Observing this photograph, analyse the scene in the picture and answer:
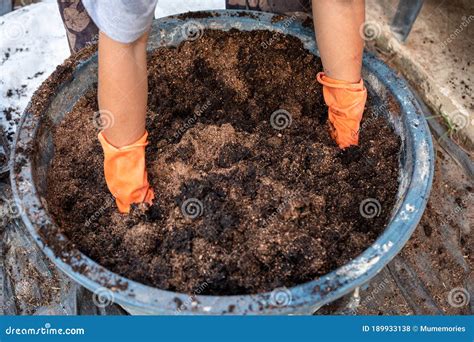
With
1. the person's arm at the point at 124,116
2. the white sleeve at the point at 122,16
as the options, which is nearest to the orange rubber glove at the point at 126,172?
the person's arm at the point at 124,116

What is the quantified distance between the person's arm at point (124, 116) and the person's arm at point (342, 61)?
49 centimetres

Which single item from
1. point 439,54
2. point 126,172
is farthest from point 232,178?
point 439,54

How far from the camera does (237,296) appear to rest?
110cm

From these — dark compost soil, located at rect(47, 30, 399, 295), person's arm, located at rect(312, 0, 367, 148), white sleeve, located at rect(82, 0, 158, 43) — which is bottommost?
dark compost soil, located at rect(47, 30, 399, 295)

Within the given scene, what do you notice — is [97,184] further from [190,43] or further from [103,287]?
[190,43]

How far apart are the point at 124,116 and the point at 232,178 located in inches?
11.9

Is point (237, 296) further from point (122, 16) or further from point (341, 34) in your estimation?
point (341, 34)

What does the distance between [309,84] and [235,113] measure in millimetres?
228

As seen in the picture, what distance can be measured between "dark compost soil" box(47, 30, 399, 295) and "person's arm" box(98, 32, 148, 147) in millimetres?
190

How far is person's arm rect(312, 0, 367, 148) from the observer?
4.61ft

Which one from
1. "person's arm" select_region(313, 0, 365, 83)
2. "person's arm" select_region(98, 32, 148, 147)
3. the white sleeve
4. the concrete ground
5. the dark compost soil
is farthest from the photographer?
the concrete ground

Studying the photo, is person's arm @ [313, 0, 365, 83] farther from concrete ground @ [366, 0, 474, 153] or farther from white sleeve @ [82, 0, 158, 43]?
concrete ground @ [366, 0, 474, 153]

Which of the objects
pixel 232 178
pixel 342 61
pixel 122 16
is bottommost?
pixel 232 178

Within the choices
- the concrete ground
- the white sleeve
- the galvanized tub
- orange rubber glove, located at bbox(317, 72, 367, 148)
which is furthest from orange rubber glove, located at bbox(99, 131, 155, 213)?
the concrete ground
